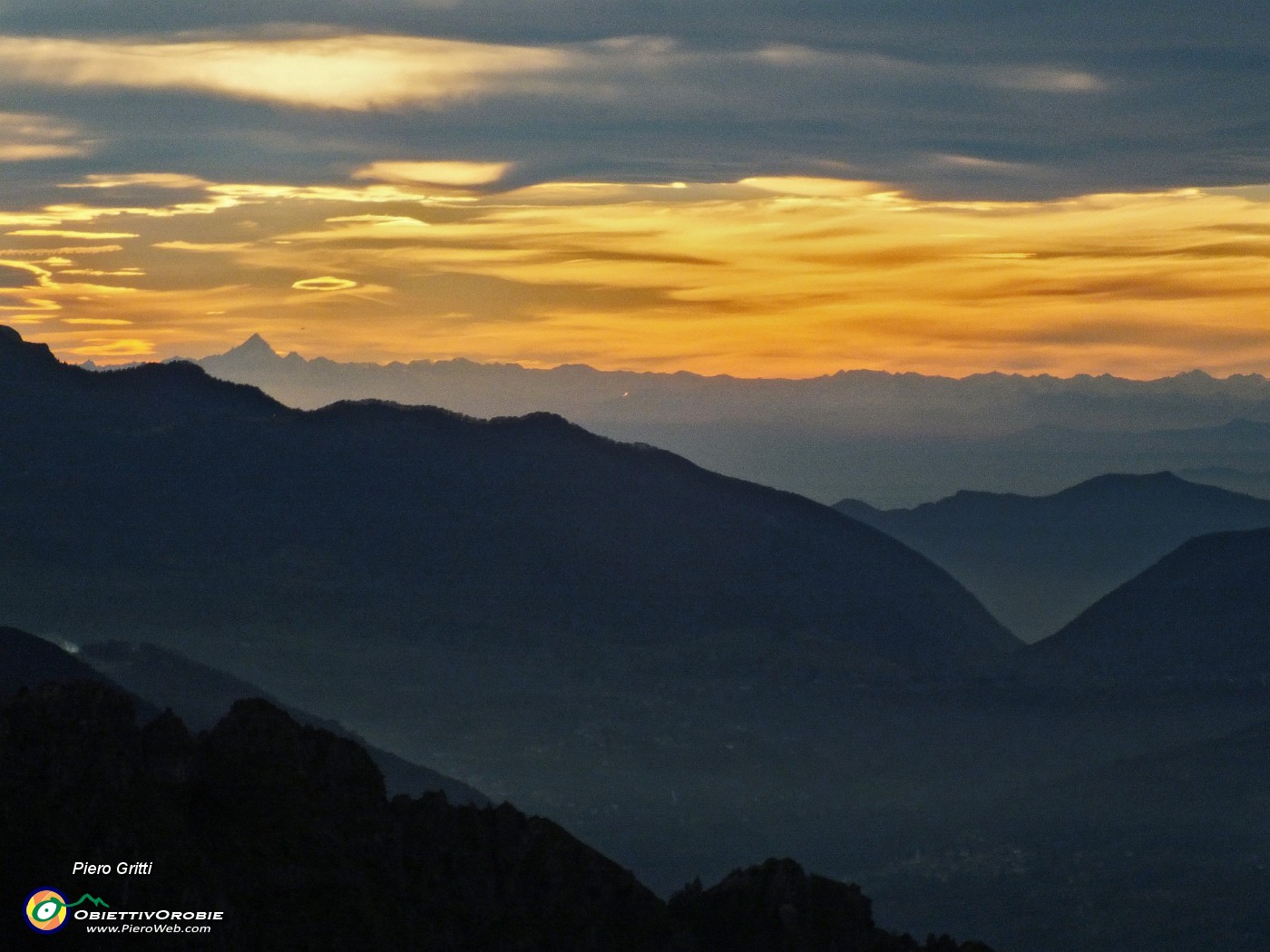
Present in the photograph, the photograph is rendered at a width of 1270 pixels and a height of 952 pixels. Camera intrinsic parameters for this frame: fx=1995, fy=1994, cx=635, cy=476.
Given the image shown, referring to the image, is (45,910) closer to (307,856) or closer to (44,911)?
(44,911)

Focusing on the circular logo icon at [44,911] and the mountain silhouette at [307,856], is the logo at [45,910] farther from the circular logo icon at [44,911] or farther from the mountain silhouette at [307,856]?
the mountain silhouette at [307,856]

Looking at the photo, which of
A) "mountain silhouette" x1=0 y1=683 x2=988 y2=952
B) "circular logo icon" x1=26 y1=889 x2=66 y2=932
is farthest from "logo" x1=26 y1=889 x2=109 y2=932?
"mountain silhouette" x1=0 y1=683 x2=988 y2=952

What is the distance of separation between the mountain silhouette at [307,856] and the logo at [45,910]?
958mm

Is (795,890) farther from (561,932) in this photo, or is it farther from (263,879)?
(263,879)

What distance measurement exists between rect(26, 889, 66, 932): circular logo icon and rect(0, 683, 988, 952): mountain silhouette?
99cm

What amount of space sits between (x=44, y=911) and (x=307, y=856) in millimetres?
21320

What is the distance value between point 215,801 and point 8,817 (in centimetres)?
1438

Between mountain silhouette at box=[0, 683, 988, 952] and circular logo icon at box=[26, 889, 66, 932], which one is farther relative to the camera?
mountain silhouette at box=[0, 683, 988, 952]

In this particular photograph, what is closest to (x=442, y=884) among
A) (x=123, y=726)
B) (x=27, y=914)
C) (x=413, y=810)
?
(x=413, y=810)

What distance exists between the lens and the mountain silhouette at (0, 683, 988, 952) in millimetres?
117812

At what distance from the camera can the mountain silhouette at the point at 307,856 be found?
118 m

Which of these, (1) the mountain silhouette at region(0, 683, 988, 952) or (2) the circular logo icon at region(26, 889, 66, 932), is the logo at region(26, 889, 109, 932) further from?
(1) the mountain silhouette at region(0, 683, 988, 952)

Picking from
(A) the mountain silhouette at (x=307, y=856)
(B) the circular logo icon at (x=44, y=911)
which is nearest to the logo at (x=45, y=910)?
(B) the circular logo icon at (x=44, y=911)

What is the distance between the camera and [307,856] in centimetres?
12800
